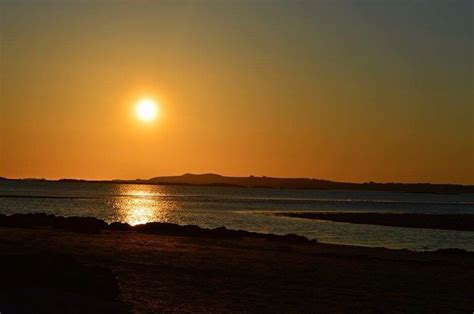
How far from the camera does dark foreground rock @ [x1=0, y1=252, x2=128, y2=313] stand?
16.2m

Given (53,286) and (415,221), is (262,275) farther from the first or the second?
(415,221)

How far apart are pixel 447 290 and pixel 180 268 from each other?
10.8m

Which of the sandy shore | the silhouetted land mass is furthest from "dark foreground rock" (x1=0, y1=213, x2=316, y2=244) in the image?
the silhouetted land mass

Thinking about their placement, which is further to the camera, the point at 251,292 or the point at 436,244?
the point at 436,244

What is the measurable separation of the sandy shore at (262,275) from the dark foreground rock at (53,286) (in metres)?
0.22

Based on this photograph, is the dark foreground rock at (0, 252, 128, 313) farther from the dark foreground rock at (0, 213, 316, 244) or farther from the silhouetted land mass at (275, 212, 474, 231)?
the silhouetted land mass at (275, 212, 474, 231)

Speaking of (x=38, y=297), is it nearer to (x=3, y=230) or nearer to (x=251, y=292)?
(x=251, y=292)

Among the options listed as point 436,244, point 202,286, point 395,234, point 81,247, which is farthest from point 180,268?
point 395,234

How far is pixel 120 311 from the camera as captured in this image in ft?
55.9

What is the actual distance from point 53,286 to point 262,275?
34.8 feet

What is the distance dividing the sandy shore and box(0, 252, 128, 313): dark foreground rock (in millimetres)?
223

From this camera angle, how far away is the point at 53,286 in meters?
18.0

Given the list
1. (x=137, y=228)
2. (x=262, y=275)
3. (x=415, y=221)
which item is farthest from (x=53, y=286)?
(x=415, y=221)

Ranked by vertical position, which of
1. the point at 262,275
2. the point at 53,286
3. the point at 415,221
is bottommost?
the point at 262,275
